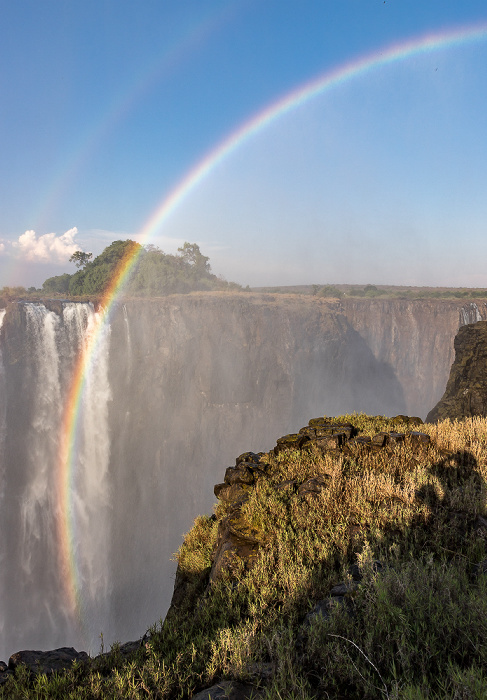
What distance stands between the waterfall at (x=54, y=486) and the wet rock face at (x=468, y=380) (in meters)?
31.6

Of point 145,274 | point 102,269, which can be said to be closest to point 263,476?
point 145,274

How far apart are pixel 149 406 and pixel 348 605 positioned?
3945 cm

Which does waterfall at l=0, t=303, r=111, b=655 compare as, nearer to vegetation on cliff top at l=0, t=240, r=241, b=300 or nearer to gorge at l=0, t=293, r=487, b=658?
gorge at l=0, t=293, r=487, b=658

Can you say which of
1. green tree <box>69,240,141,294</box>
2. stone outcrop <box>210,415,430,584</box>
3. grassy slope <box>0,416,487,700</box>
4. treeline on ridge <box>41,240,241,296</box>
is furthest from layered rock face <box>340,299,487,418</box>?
grassy slope <box>0,416,487,700</box>

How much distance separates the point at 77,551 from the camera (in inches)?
1350

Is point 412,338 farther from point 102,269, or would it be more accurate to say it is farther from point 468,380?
point 102,269

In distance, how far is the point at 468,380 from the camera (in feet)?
50.0

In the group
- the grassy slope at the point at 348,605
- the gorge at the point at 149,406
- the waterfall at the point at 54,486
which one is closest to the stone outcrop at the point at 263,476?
the grassy slope at the point at 348,605

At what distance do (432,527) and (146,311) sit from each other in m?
38.8

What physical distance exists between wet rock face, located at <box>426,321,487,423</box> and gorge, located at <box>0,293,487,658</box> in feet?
85.3

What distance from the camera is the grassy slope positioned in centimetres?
241

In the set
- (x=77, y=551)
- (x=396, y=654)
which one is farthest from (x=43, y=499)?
(x=396, y=654)

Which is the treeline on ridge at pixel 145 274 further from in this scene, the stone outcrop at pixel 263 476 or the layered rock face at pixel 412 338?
the stone outcrop at pixel 263 476

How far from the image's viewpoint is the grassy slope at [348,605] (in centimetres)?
241
